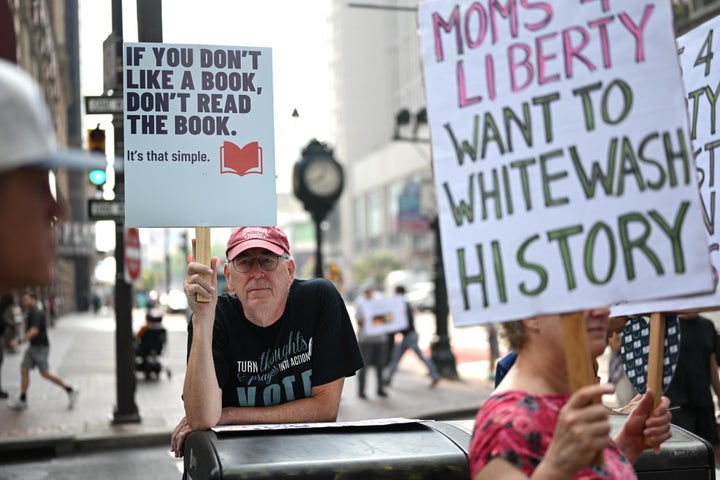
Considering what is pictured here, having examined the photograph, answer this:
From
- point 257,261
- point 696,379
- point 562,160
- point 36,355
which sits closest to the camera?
point 562,160

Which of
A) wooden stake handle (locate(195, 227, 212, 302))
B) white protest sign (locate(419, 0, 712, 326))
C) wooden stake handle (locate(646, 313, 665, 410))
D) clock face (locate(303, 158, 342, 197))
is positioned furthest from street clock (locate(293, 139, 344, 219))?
white protest sign (locate(419, 0, 712, 326))

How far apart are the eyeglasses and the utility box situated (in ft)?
2.31

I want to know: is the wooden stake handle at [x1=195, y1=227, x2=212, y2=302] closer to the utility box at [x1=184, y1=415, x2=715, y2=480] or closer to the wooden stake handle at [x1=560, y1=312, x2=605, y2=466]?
the utility box at [x1=184, y1=415, x2=715, y2=480]

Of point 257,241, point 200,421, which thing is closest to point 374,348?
point 257,241

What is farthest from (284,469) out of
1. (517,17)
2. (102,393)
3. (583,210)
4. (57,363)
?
(57,363)

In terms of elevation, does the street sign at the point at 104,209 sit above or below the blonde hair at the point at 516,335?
above

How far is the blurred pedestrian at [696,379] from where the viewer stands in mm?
7223

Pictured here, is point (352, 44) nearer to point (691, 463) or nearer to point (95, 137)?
point (95, 137)

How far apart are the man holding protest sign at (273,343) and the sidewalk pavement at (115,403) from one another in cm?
771

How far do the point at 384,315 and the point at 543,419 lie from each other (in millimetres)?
13864

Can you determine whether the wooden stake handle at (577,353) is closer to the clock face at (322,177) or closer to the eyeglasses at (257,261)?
the eyeglasses at (257,261)

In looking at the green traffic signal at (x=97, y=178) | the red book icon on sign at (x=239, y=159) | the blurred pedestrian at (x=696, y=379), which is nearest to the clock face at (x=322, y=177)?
the green traffic signal at (x=97, y=178)

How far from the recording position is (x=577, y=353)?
232 cm

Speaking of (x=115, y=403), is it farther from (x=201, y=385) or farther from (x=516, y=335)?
(x=516, y=335)
